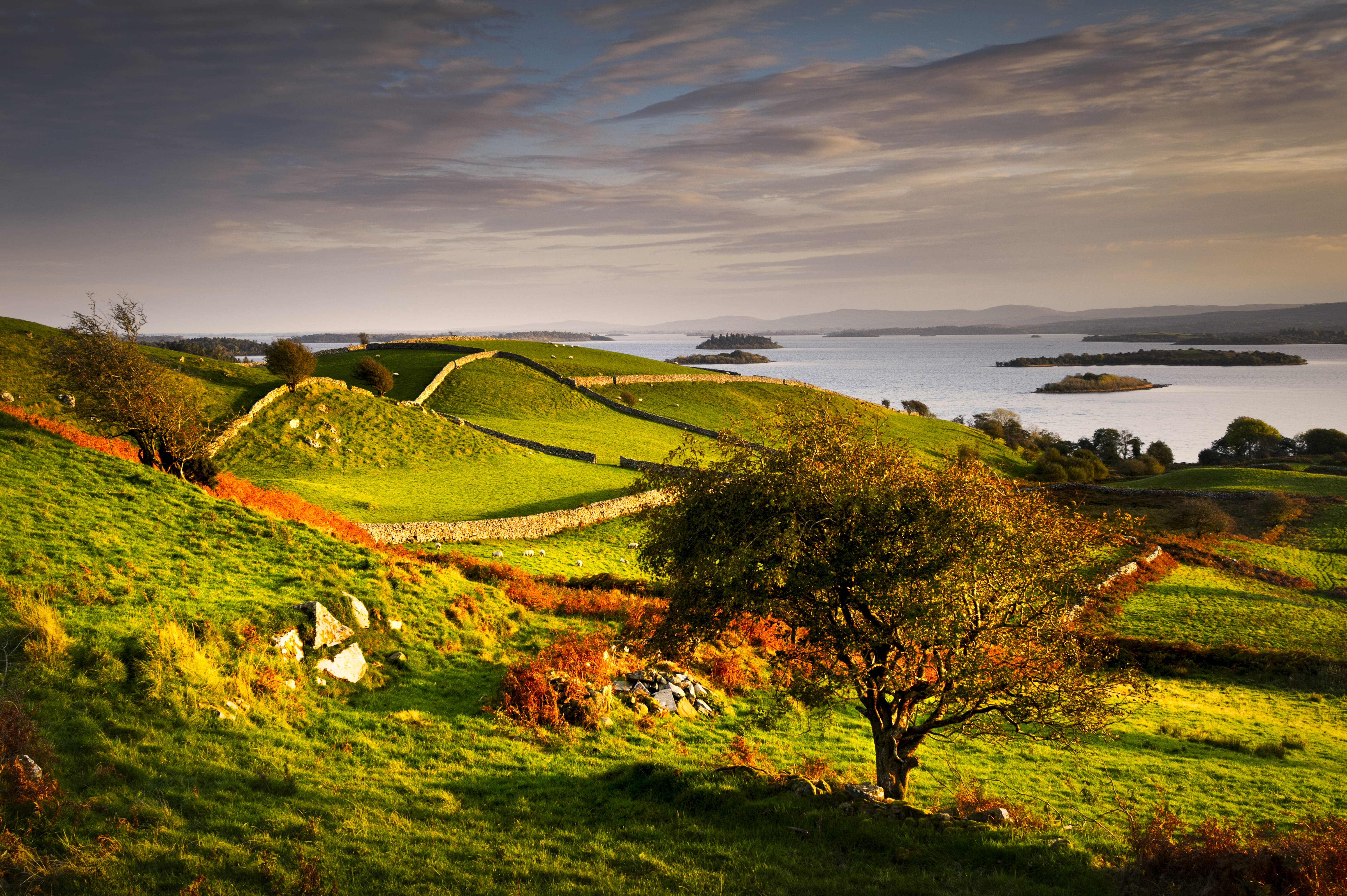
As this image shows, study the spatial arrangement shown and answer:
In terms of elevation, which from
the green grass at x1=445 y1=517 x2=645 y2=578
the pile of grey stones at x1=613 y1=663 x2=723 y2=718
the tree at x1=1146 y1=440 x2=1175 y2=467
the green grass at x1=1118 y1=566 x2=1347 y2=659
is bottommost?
the green grass at x1=1118 y1=566 x2=1347 y2=659

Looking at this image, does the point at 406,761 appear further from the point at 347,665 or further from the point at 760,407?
the point at 760,407

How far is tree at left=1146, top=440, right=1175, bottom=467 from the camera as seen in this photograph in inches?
4158

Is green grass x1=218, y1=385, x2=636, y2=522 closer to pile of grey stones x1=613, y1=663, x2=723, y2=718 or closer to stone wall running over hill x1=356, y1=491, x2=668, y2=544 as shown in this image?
stone wall running over hill x1=356, y1=491, x2=668, y2=544

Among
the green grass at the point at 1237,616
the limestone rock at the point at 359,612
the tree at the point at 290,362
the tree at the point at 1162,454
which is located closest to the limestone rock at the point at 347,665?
the limestone rock at the point at 359,612

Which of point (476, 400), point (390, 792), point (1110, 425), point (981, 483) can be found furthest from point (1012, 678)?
point (1110, 425)

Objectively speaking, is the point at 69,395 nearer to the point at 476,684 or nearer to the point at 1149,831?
the point at 476,684

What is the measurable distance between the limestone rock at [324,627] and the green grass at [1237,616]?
39403mm

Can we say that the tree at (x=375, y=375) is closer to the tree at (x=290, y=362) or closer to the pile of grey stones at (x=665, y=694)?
the tree at (x=290, y=362)

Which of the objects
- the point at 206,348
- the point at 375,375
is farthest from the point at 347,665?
the point at 206,348

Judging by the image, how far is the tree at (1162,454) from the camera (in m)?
106

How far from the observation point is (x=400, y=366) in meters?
80.1

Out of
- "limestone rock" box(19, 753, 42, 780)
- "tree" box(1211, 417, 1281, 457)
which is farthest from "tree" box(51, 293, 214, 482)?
"tree" box(1211, 417, 1281, 457)

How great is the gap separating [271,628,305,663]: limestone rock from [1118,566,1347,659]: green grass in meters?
40.3

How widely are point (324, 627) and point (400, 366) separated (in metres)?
69.1
